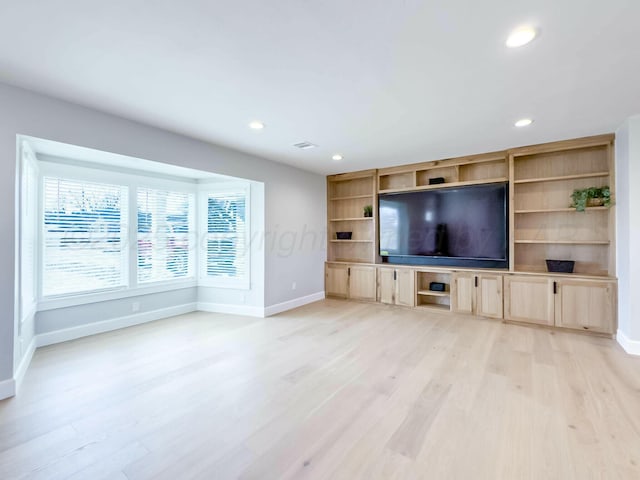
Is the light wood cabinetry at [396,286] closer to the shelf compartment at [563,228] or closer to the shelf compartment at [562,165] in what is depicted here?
the shelf compartment at [563,228]

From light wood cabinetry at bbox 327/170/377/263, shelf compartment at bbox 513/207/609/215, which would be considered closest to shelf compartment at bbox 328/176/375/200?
light wood cabinetry at bbox 327/170/377/263

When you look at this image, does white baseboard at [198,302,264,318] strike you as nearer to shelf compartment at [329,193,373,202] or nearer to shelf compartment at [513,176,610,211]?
shelf compartment at [329,193,373,202]

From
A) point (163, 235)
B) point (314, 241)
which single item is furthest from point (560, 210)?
point (163, 235)

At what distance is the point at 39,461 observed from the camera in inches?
65.6

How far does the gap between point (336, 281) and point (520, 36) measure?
4687mm

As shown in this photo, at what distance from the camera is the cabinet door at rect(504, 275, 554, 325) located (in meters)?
3.97

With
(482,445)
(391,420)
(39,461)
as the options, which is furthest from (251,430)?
(482,445)

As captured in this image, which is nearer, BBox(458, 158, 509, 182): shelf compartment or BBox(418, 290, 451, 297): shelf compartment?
BBox(458, 158, 509, 182): shelf compartment

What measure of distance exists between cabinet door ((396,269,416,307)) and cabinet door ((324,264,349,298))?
1.02m

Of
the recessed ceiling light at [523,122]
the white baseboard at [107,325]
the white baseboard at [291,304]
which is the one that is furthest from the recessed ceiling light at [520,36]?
the white baseboard at [107,325]

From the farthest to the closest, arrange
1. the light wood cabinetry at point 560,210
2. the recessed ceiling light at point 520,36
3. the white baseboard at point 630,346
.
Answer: the light wood cabinetry at point 560,210 < the white baseboard at point 630,346 < the recessed ceiling light at point 520,36

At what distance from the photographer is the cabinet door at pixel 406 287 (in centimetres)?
505

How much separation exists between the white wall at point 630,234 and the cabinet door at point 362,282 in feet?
10.6

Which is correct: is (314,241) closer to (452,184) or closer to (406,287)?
(406,287)
